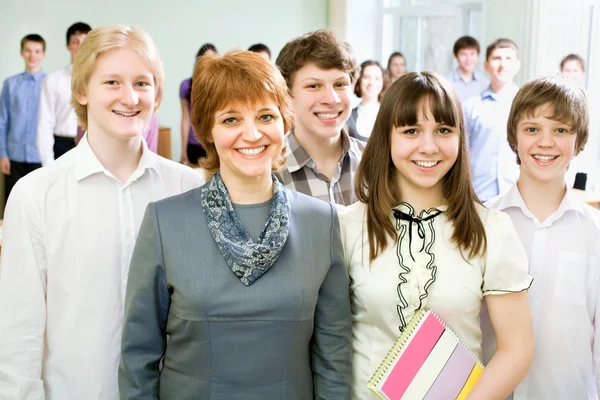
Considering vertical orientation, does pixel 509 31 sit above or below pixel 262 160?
above

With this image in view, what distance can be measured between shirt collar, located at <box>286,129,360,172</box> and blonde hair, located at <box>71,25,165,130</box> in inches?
21.9

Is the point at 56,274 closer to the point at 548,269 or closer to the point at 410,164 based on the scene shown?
the point at 410,164

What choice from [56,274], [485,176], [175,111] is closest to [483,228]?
[56,274]

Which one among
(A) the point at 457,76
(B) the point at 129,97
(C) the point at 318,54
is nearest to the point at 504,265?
(C) the point at 318,54

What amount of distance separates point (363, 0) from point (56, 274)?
8.84 meters

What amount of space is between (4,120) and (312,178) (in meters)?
5.20

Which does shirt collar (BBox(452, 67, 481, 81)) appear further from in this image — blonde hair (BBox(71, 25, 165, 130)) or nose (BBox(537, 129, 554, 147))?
blonde hair (BBox(71, 25, 165, 130))

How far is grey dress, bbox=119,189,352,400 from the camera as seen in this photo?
64.9 inches

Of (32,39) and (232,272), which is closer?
(232,272)

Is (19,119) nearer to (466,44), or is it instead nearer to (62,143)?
(62,143)

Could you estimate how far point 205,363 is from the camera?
1.67m

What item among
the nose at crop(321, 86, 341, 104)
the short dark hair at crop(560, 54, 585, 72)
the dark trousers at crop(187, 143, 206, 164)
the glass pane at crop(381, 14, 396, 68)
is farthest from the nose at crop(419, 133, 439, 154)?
the glass pane at crop(381, 14, 396, 68)

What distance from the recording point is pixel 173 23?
28.2 ft

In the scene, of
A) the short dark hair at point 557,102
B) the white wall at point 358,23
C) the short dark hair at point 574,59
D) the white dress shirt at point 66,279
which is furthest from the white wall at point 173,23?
the white dress shirt at point 66,279
